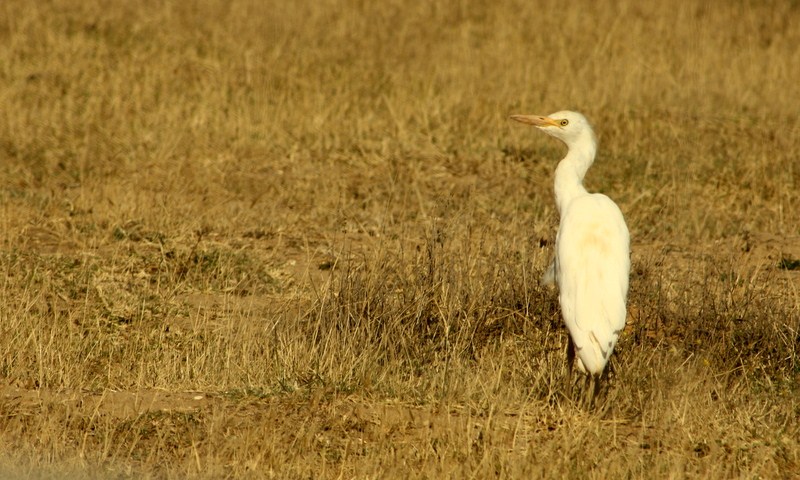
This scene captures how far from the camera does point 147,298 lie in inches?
316

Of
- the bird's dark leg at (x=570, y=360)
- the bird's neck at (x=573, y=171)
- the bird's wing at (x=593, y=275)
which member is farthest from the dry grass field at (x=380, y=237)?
the bird's neck at (x=573, y=171)

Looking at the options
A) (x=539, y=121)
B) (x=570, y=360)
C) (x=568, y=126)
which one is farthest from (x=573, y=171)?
(x=570, y=360)

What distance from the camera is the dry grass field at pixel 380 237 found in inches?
221

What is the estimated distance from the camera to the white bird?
5.82m

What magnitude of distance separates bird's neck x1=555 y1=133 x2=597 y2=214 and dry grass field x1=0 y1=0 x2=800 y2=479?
0.62 meters

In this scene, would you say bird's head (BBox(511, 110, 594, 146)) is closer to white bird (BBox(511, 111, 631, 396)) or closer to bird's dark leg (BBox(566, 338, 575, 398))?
white bird (BBox(511, 111, 631, 396))

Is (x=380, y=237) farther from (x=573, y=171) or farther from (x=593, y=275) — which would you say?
(x=593, y=275)

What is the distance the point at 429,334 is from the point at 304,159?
4626 mm

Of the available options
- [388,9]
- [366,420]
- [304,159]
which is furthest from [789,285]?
[388,9]

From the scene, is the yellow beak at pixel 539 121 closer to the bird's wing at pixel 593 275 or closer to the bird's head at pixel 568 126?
the bird's head at pixel 568 126

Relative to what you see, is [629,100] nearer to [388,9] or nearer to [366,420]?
[388,9]

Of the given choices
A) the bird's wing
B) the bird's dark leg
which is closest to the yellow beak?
the bird's wing

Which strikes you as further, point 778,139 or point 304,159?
point 778,139

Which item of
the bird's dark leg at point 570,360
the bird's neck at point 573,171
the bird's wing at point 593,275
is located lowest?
the bird's dark leg at point 570,360
